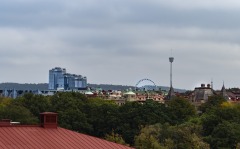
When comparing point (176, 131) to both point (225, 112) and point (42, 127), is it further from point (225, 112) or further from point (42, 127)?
point (42, 127)

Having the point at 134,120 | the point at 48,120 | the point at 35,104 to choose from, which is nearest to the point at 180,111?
the point at 134,120

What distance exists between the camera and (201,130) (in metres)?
102

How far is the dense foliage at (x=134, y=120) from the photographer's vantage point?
9325cm

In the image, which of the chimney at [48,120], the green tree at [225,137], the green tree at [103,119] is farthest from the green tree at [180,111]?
the chimney at [48,120]

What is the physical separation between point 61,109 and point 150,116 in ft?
59.4

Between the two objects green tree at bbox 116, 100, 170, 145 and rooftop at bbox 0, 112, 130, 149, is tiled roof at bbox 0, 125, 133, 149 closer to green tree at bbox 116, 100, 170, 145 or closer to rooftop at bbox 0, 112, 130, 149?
rooftop at bbox 0, 112, 130, 149

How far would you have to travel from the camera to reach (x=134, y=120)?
122 metres

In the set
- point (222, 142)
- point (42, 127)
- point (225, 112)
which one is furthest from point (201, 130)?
point (42, 127)

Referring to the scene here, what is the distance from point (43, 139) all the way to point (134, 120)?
87.5 meters

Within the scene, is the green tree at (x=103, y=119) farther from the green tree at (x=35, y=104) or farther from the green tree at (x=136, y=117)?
the green tree at (x=35, y=104)

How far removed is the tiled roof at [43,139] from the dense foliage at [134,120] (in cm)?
4605

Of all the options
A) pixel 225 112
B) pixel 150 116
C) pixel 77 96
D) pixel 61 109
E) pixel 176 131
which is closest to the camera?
pixel 176 131

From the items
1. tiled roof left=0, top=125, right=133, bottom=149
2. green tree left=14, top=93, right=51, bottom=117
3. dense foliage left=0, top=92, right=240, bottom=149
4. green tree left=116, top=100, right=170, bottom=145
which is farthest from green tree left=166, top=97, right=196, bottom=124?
tiled roof left=0, top=125, right=133, bottom=149

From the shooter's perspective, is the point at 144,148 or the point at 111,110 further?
the point at 111,110
